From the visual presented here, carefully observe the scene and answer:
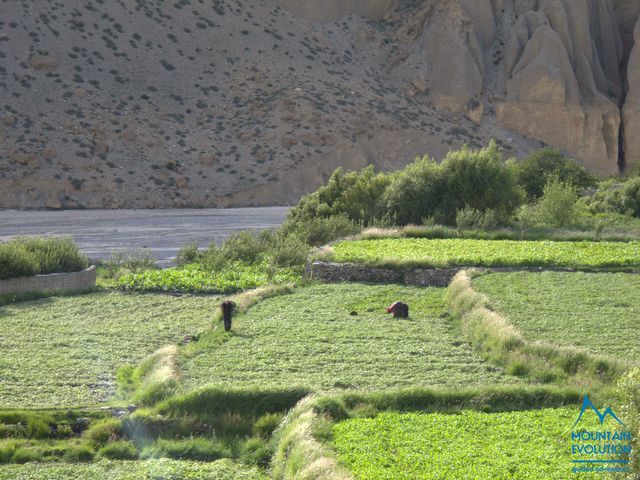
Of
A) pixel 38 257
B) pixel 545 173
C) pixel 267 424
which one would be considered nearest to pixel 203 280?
pixel 38 257

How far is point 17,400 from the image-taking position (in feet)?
39.7

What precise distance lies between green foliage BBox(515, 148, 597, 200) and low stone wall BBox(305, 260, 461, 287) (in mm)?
24875

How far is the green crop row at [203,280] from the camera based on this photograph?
2291cm

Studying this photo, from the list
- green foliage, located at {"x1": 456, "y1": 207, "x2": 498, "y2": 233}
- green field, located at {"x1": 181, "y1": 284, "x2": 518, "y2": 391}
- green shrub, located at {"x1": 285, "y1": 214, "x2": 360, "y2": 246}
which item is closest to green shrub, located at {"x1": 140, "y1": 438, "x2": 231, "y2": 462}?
green field, located at {"x1": 181, "y1": 284, "x2": 518, "y2": 391}

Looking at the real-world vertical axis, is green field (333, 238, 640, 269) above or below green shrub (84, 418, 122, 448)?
above

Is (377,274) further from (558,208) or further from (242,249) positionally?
(558,208)

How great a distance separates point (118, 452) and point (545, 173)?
126ft

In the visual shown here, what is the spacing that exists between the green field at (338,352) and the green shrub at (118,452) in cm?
162

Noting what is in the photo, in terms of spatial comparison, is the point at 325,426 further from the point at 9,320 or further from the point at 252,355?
the point at 9,320

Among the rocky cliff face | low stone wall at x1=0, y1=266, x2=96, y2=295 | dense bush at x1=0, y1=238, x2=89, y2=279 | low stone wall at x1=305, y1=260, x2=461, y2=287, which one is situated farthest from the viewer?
the rocky cliff face

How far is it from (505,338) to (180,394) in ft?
15.5

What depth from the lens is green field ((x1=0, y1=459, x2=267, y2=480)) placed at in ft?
31.8

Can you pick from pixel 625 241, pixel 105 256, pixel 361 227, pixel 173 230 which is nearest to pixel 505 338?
pixel 625 241

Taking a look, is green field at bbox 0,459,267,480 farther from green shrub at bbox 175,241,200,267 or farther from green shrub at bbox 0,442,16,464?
green shrub at bbox 175,241,200,267
